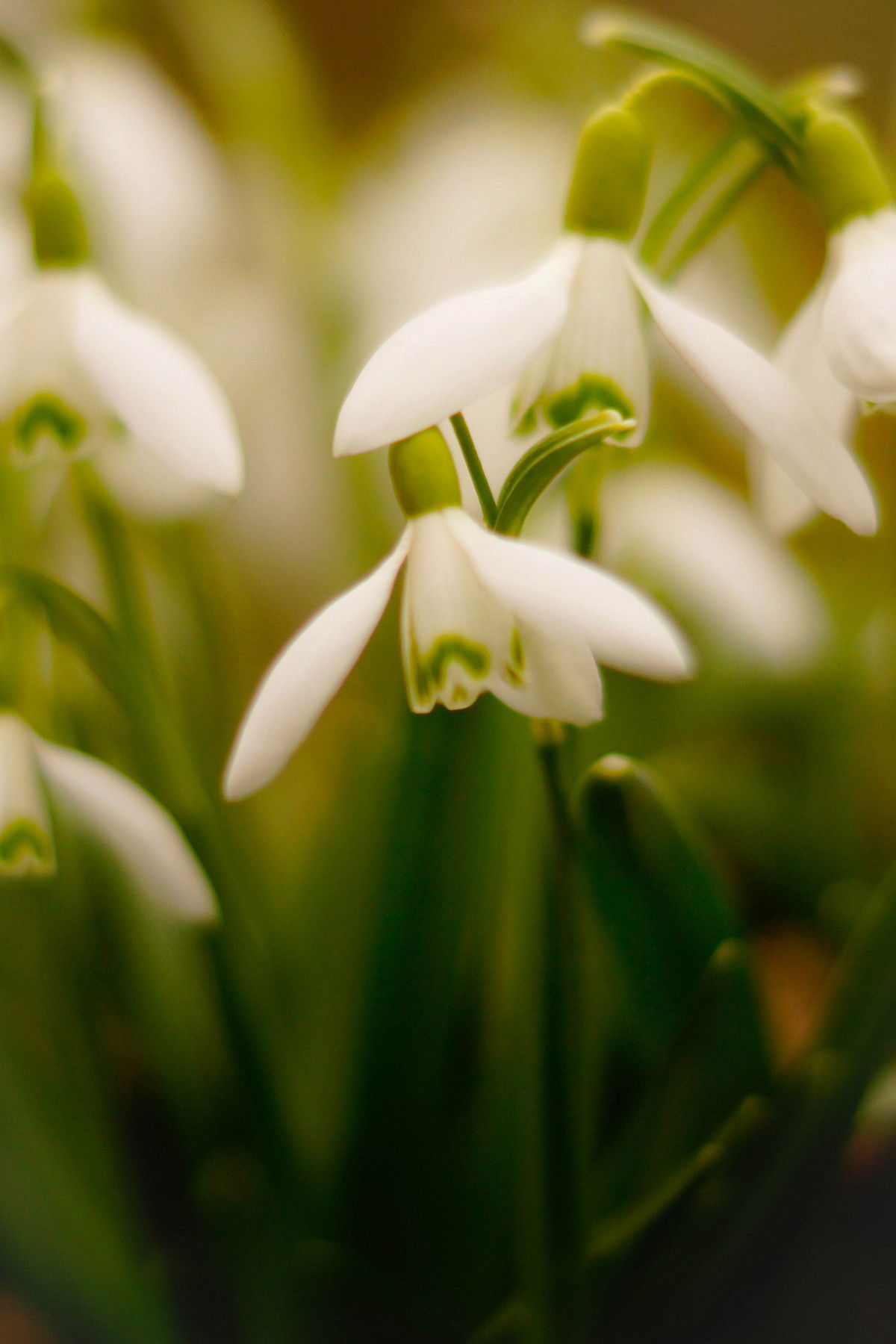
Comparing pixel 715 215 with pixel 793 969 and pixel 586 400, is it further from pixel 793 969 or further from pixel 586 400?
pixel 793 969

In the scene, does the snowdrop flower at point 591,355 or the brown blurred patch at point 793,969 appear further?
the brown blurred patch at point 793,969

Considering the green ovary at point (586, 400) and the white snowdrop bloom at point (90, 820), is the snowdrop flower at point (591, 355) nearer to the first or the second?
the green ovary at point (586, 400)

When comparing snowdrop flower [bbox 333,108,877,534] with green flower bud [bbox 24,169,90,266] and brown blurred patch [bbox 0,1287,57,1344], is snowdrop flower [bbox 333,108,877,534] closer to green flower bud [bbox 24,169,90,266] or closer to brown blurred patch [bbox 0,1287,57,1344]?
green flower bud [bbox 24,169,90,266]

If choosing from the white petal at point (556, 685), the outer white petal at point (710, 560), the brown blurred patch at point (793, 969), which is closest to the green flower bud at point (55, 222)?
the white petal at point (556, 685)

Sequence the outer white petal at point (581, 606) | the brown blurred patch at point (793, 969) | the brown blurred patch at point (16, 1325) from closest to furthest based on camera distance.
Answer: the outer white petal at point (581, 606), the brown blurred patch at point (16, 1325), the brown blurred patch at point (793, 969)

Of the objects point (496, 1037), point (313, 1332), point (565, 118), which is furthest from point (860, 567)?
point (313, 1332)

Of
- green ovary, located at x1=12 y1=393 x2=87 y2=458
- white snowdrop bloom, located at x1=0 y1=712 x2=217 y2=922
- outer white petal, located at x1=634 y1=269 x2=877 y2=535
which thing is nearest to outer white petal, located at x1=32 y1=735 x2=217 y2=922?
white snowdrop bloom, located at x1=0 y1=712 x2=217 y2=922

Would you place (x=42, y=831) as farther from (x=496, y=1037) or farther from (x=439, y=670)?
(x=496, y=1037)
